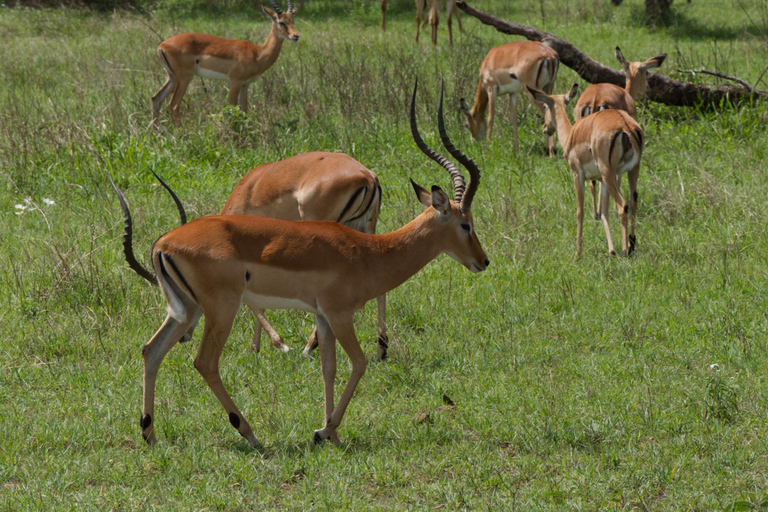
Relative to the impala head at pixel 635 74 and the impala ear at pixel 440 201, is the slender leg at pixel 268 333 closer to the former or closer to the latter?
the impala ear at pixel 440 201

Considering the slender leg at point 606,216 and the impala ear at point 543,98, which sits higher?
the impala ear at point 543,98

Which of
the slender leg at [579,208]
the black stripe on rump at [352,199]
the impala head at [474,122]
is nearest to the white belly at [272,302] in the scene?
the black stripe on rump at [352,199]

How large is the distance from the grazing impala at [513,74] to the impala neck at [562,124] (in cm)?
175

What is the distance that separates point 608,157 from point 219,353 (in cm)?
334

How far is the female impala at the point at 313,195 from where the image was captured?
4844 millimetres

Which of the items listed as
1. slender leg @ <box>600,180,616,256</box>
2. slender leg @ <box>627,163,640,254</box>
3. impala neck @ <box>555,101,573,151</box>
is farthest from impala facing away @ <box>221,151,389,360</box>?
impala neck @ <box>555,101,573,151</box>

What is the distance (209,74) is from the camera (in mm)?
10133

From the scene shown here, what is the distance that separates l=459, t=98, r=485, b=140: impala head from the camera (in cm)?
890

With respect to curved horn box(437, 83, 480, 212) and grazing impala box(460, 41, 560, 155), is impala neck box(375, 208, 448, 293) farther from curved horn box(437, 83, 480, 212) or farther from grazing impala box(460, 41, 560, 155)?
grazing impala box(460, 41, 560, 155)

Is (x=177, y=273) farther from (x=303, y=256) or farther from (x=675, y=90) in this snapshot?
(x=675, y=90)

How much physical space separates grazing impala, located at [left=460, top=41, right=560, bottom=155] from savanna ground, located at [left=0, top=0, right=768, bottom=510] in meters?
0.32

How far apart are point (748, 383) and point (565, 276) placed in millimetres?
1675

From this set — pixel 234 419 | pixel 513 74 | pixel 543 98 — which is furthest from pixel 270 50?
pixel 234 419

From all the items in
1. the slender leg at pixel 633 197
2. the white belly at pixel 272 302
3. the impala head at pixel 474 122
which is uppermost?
the white belly at pixel 272 302
